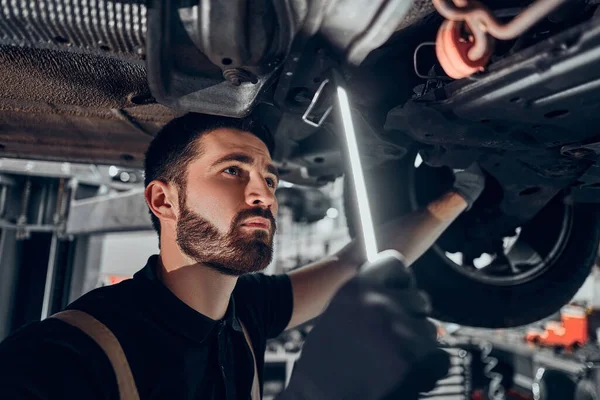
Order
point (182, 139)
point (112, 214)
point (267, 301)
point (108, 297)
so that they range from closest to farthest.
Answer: point (108, 297) < point (182, 139) < point (267, 301) < point (112, 214)

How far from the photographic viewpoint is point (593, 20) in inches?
21.2

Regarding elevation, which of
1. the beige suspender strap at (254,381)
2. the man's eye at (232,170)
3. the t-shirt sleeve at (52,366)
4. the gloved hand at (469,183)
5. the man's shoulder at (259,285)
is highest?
the gloved hand at (469,183)

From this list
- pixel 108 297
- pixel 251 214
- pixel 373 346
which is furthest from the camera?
pixel 251 214

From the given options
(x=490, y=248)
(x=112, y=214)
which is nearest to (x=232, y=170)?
(x=490, y=248)

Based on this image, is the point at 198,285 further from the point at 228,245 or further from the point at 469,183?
the point at 469,183

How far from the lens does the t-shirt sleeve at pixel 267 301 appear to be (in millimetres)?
1143

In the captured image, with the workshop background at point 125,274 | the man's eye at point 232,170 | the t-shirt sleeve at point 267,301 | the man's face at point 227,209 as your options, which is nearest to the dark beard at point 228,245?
the man's face at point 227,209

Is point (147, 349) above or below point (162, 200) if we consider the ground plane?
below

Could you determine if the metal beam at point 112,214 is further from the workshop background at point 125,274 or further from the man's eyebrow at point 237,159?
the man's eyebrow at point 237,159

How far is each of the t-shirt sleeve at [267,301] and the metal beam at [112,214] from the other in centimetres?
96

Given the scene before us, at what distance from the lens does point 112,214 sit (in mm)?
2018

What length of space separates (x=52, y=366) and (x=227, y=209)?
0.44m

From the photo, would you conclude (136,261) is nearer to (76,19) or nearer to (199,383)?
(199,383)

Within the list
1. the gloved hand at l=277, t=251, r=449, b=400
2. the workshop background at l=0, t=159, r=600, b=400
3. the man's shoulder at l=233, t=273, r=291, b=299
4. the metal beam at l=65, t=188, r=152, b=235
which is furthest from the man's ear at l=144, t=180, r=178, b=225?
the metal beam at l=65, t=188, r=152, b=235
